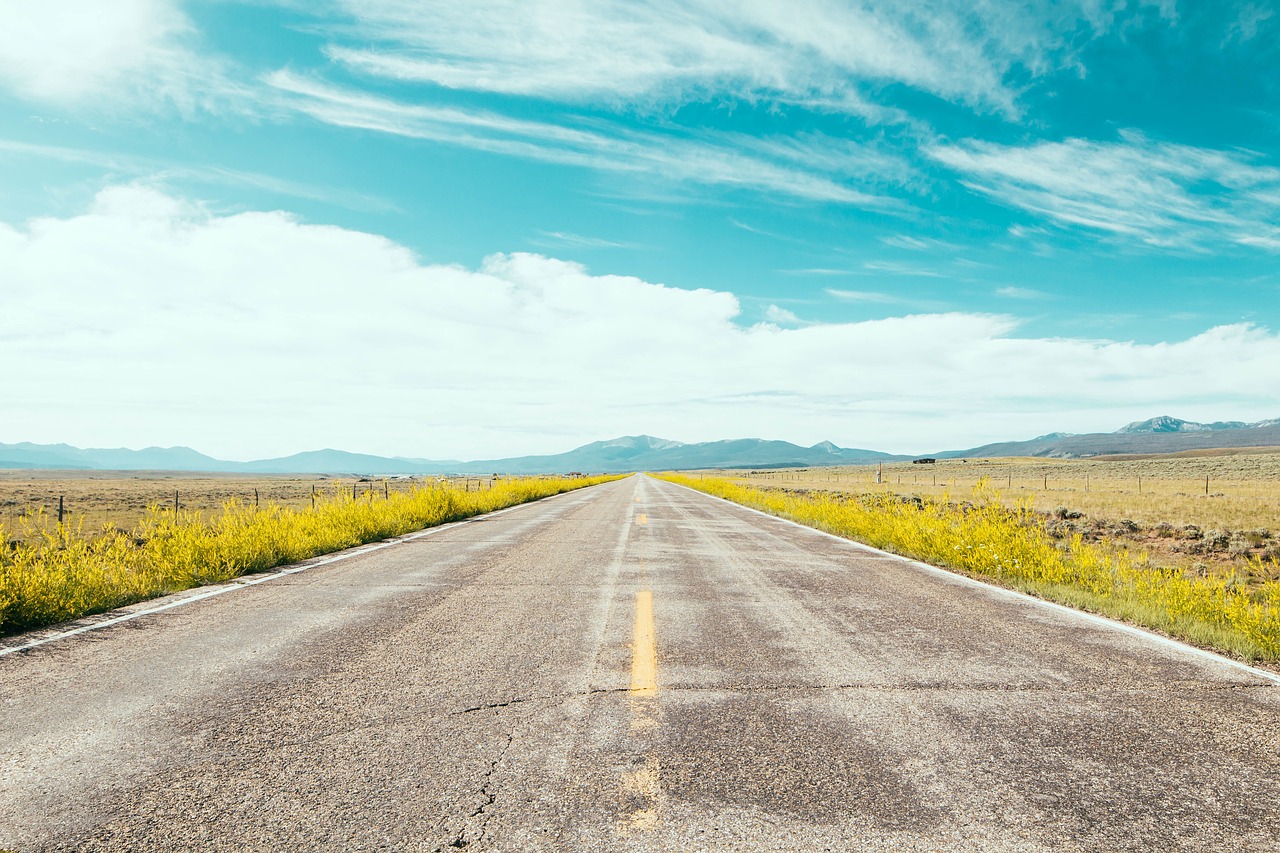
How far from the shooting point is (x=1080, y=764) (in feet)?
10.5

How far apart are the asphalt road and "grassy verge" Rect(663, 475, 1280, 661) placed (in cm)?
78

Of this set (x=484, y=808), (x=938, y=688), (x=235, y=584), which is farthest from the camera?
(x=235, y=584)

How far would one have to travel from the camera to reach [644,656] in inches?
193

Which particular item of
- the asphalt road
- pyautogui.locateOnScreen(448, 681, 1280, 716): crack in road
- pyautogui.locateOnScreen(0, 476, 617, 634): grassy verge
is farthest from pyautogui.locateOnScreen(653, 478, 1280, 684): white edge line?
pyautogui.locateOnScreen(0, 476, 617, 634): grassy verge

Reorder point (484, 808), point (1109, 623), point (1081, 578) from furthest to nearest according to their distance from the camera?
point (1081, 578) < point (1109, 623) < point (484, 808)

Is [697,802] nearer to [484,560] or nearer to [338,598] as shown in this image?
[338,598]

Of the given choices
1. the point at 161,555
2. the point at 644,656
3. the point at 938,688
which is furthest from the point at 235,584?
the point at 938,688

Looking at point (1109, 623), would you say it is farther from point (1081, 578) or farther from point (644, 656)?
point (644, 656)

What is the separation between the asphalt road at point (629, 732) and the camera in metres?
2.62

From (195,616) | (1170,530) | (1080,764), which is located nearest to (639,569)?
(195,616)

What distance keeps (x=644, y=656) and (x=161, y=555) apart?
7.16 meters

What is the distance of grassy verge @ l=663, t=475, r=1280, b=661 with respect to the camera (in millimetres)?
5809

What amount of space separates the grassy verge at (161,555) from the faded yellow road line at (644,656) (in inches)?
212

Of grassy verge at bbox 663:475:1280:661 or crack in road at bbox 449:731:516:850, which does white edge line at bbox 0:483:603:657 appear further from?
grassy verge at bbox 663:475:1280:661
